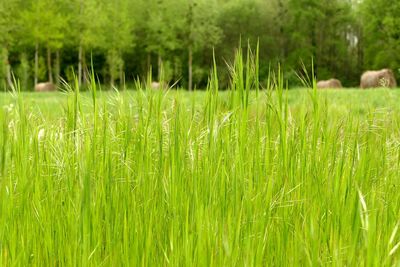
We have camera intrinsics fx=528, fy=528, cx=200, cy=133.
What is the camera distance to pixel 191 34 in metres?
49.7

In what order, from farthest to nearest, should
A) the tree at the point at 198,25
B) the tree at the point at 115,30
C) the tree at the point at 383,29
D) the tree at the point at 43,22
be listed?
1. the tree at the point at 198,25
2. the tree at the point at 383,29
3. the tree at the point at 115,30
4. the tree at the point at 43,22

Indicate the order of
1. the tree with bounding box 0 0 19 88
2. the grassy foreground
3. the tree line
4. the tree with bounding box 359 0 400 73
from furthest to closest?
the tree with bounding box 359 0 400 73 < the tree line < the tree with bounding box 0 0 19 88 < the grassy foreground

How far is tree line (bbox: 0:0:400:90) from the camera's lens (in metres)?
43.3

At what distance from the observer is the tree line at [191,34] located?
43.3 m

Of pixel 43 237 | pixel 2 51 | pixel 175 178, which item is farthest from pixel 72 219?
pixel 2 51

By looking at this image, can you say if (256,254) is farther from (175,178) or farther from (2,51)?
(2,51)

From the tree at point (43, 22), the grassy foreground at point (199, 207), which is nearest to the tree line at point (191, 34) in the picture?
the tree at point (43, 22)

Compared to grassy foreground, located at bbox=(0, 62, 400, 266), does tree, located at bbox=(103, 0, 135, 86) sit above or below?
above

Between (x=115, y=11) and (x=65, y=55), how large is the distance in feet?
36.0

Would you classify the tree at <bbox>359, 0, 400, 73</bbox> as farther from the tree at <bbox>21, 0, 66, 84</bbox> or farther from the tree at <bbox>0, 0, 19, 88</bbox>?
the tree at <bbox>0, 0, 19, 88</bbox>

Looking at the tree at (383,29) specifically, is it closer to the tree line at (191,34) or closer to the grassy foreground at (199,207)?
the tree line at (191,34)

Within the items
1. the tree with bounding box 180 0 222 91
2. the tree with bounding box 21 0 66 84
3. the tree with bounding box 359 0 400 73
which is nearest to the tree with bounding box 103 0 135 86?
the tree with bounding box 21 0 66 84

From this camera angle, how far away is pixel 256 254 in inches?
73.9

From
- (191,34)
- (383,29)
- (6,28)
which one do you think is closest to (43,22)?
(6,28)
